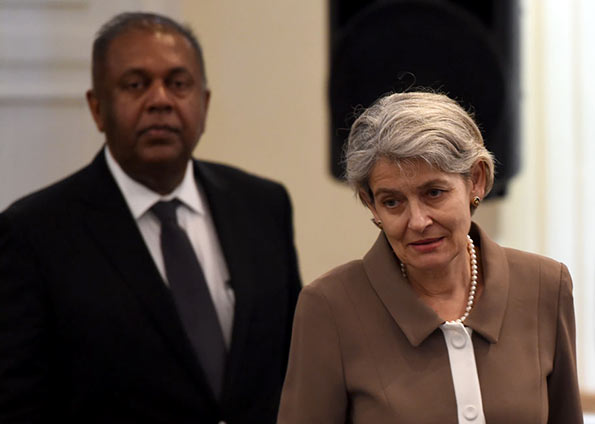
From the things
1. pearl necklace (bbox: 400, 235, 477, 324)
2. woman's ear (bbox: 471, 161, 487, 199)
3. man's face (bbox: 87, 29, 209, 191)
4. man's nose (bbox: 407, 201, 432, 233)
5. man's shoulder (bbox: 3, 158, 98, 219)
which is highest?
man's face (bbox: 87, 29, 209, 191)

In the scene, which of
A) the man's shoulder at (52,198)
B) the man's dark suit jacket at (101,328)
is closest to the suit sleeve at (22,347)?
the man's dark suit jacket at (101,328)

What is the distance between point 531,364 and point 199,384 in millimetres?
672

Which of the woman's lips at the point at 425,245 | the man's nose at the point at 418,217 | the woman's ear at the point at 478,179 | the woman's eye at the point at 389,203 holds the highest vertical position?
the woman's ear at the point at 478,179

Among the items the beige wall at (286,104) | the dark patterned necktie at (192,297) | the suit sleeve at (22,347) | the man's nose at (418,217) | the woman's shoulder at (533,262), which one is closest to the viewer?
the man's nose at (418,217)

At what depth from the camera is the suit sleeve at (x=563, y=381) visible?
1331 mm

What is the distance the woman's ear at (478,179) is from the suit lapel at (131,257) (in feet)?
2.14

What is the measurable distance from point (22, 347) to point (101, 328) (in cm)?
13

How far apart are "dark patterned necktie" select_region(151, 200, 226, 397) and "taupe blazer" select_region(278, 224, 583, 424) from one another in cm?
51

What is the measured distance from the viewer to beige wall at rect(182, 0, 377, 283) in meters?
2.71

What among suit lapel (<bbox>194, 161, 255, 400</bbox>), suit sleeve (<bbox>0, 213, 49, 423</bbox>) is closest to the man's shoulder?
suit sleeve (<bbox>0, 213, 49, 423</bbox>)

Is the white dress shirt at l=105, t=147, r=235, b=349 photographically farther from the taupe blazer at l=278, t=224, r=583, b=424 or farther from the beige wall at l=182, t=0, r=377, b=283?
the beige wall at l=182, t=0, r=377, b=283

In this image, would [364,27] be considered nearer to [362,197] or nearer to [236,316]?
[236,316]

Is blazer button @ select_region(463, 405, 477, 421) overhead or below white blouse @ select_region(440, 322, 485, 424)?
below

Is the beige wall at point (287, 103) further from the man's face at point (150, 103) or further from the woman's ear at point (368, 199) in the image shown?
the woman's ear at point (368, 199)
